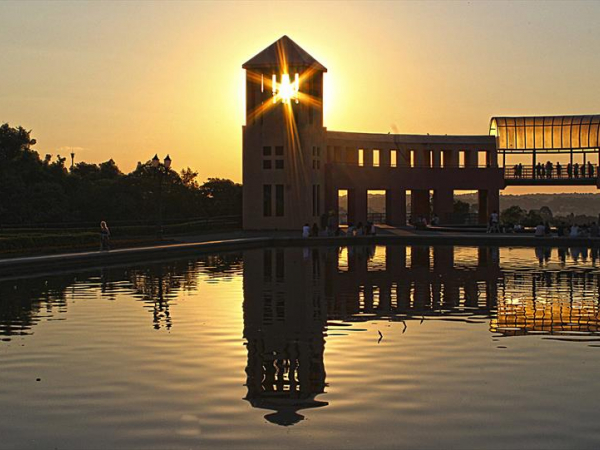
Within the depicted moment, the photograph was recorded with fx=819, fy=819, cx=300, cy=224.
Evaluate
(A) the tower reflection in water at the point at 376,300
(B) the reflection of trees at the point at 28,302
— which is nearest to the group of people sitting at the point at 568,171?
(A) the tower reflection in water at the point at 376,300

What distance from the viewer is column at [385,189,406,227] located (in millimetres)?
65062

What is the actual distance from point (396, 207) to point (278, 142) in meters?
15.2

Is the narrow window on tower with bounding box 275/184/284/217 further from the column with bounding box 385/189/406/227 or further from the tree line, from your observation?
the column with bounding box 385/189/406/227

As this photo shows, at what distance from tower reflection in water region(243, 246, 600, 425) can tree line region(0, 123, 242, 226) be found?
15477 mm

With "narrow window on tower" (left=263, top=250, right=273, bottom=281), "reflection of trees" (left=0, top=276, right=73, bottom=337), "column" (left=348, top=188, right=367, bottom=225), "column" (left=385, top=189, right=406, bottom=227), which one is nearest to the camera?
"reflection of trees" (left=0, top=276, right=73, bottom=337)

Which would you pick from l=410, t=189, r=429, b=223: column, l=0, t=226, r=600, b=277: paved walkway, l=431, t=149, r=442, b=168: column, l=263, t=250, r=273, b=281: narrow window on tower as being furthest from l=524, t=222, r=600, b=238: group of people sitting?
l=410, t=189, r=429, b=223: column

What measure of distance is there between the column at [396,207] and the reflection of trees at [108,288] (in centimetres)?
3527

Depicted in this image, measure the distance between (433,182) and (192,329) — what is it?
172 ft

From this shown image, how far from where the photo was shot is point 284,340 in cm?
1360

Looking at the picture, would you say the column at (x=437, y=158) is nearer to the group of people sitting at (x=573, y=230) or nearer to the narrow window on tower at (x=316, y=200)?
the narrow window on tower at (x=316, y=200)

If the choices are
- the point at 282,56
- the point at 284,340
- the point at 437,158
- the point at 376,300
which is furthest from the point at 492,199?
the point at 284,340

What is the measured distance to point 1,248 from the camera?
30438 mm

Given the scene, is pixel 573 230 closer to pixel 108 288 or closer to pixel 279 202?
pixel 279 202

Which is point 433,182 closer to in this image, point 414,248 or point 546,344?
point 414,248
